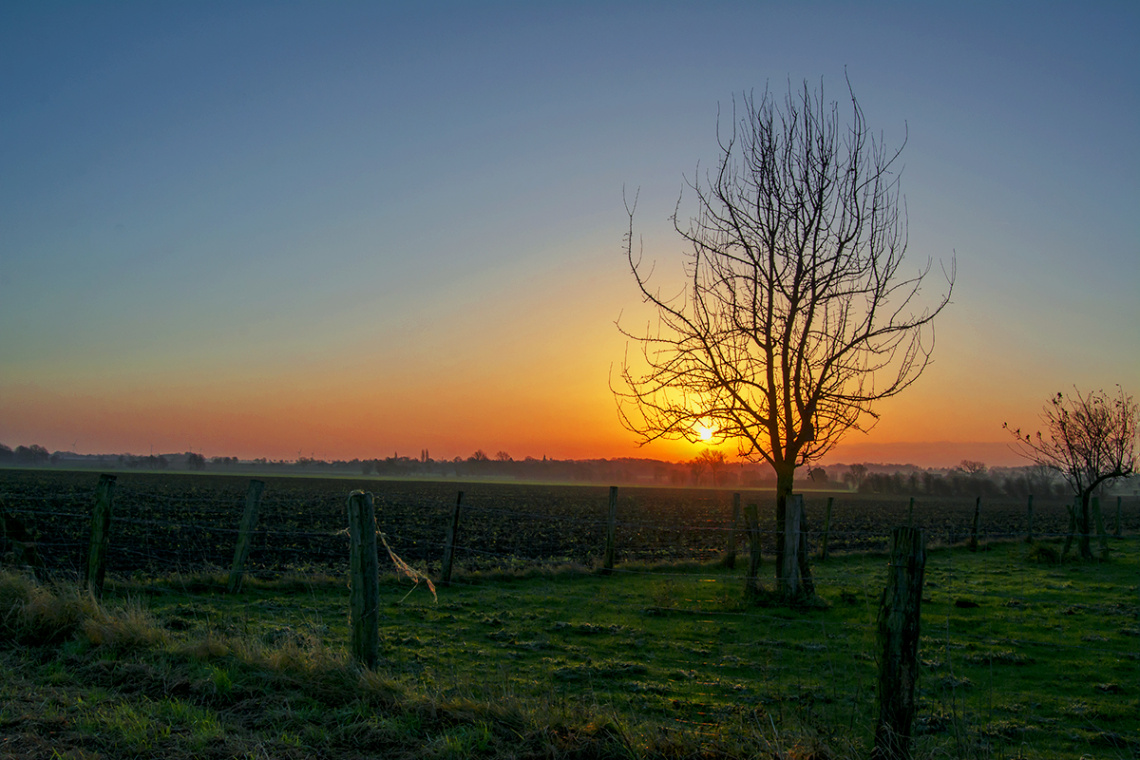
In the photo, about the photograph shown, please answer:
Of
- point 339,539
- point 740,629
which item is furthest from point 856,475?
point 740,629

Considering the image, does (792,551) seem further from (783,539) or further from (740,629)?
(740,629)

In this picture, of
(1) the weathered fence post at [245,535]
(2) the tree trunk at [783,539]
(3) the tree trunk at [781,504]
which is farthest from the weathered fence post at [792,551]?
(1) the weathered fence post at [245,535]

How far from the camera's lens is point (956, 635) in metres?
9.89

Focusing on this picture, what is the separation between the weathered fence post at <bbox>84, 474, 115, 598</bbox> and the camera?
7750 mm

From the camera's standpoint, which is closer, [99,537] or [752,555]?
[99,537]

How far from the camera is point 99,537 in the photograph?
25.6 feet

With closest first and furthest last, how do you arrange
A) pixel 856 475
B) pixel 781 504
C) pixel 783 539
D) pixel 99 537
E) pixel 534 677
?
pixel 534 677
pixel 99 537
pixel 783 539
pixel 781 504
pixel 856 475

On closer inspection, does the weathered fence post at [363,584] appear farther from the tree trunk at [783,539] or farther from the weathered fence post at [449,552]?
the tree trunk at [783,539]

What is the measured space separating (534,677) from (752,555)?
694 centimetres

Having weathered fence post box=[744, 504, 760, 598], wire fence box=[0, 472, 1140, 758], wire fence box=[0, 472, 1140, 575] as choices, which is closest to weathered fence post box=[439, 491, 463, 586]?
wire fence box=[0, 472, 1140, 758]

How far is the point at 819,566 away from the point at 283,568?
40.2ft

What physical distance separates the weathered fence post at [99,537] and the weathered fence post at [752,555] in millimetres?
8341

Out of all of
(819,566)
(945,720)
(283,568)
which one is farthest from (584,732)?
(819,566)

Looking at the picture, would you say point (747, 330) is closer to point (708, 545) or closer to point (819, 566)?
point (819, 566)
